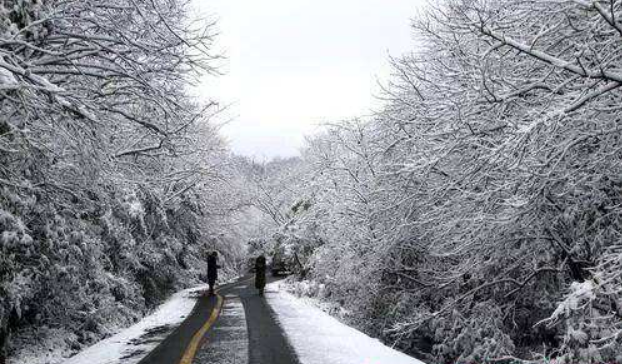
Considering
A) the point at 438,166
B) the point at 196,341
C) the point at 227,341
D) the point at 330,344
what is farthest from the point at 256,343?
the point at 438,166

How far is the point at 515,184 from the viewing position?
6832 millimetres

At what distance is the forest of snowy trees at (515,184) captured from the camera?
6.22 metres

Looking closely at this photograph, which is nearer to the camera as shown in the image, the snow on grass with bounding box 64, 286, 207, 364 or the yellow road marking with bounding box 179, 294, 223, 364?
the yellow road marking with bounding box 179, 294, 223, 364

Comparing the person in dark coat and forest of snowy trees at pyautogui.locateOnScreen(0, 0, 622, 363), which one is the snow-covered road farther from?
the person in dark coat

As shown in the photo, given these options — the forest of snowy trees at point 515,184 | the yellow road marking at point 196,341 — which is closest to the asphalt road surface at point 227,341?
the yellow road marking at point 196,341

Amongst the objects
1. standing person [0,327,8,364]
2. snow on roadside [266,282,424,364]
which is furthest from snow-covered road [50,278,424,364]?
standing person [0,327,8,364]

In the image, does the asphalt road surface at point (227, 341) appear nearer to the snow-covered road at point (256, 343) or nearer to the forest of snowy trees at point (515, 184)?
the snow-covered road at point (256, 343)

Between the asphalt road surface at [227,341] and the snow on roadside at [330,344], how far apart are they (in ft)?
0.86

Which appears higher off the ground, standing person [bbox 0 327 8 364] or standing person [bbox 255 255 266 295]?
standing person [bbox 255 255 266 295]

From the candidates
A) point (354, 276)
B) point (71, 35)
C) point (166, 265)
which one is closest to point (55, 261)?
point (71, 35)

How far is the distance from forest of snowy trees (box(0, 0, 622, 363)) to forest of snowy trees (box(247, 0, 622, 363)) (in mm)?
48

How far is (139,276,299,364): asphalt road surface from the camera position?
312 inches

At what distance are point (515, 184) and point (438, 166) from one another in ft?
10.6

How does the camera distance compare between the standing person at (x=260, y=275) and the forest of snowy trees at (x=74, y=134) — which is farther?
the standing person at (x=260, y=275)
